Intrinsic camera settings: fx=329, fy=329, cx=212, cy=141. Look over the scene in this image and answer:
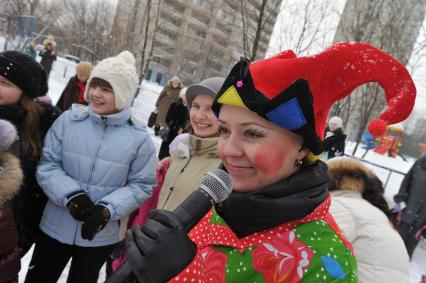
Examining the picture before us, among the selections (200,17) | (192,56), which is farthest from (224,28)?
(192,56)

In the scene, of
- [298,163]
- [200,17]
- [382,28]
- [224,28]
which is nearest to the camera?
[298,163]

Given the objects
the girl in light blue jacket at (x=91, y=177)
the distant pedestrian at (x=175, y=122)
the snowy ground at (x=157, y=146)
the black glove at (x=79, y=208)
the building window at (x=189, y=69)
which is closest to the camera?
the black glove at (x=79, y=208)

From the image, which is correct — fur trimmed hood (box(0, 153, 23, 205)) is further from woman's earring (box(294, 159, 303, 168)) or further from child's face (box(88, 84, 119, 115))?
woman's earring (box(294, 159, 303, 168))

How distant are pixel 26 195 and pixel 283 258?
2020 millimetres

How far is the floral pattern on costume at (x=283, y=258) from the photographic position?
1.02 m

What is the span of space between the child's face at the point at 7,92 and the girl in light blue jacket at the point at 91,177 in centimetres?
33

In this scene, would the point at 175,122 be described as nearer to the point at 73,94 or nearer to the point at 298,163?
the point at 73,94

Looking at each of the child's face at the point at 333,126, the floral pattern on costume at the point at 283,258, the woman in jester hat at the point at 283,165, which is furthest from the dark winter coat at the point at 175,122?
the floral pattern on costume at the point at 283,258

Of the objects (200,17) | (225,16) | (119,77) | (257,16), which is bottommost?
(119,77)

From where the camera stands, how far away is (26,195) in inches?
92.1

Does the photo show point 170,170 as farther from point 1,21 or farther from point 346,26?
point 1,21

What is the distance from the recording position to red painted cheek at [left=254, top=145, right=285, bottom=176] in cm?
115

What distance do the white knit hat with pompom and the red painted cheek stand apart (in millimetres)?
1575

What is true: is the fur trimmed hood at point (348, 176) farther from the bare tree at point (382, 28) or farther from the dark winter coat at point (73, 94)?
the bare tree at point (382, 28)
